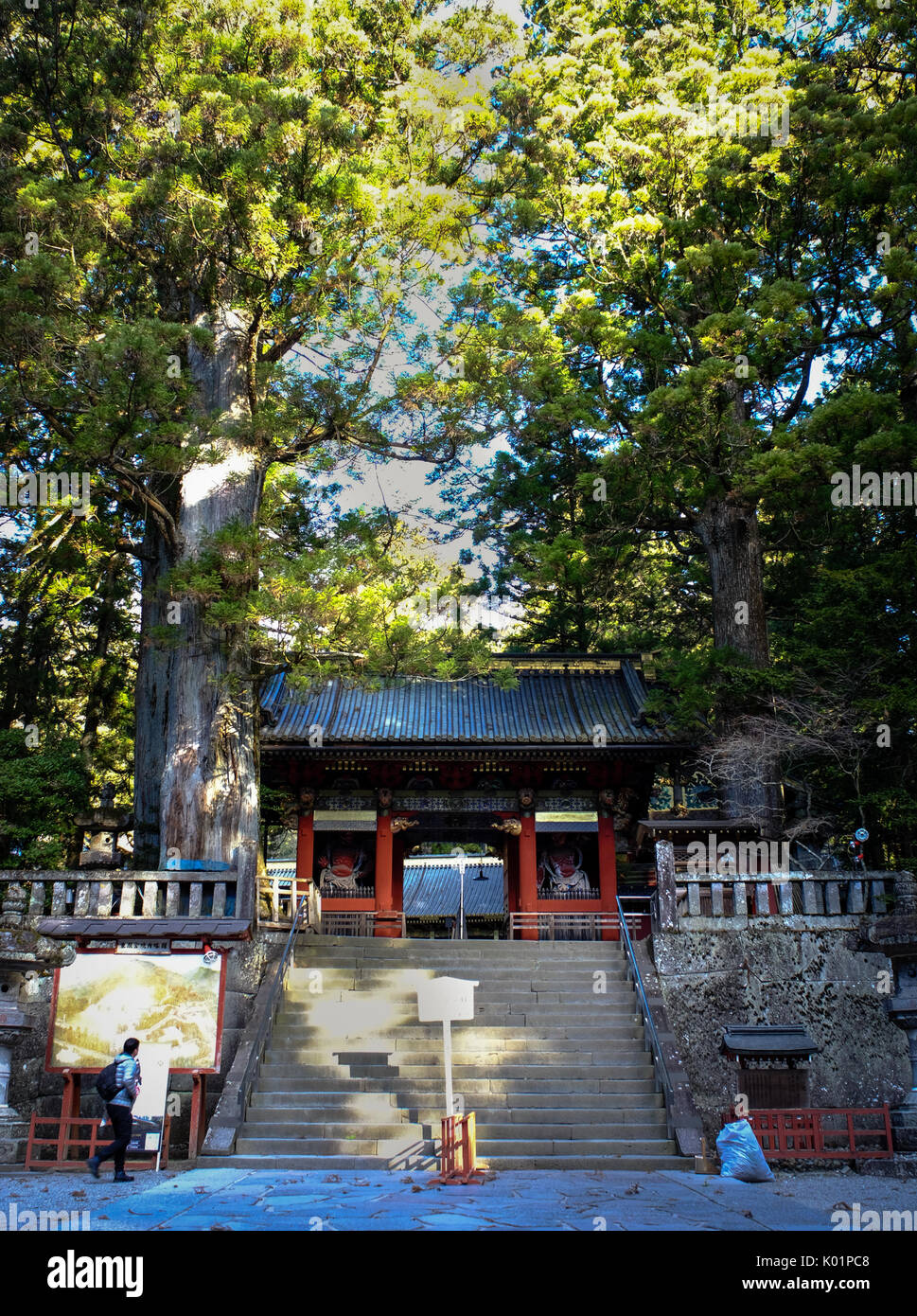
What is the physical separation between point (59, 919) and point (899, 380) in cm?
1478

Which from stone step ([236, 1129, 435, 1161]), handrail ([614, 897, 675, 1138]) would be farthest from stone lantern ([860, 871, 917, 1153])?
stone step ([236, 1129, 435, 1161])

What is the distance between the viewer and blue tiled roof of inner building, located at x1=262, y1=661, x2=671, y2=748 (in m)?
16.2

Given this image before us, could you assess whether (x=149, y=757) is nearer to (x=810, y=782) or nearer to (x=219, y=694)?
(x=219, y=694)

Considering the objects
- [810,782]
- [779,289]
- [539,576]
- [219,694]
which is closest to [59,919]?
[219,694]

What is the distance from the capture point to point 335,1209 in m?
6.09

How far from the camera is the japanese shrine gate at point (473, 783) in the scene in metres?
16.3

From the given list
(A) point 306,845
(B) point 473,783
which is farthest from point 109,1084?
(B) point 473,783

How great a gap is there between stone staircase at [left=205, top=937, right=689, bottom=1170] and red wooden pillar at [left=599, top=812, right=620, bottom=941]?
4.10 metres

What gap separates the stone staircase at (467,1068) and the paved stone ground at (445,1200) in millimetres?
543

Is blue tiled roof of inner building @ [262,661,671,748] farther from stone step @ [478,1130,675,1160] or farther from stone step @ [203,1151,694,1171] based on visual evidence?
stone step @ [203,1151,694,1171]

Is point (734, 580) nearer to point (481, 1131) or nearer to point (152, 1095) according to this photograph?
point (481, 1131)

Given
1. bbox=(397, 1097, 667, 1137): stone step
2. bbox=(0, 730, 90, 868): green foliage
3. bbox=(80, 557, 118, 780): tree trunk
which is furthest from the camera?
bbox=(80, 557, 118, 780): tree trunk

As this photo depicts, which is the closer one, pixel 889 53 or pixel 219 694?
pixel 219 694

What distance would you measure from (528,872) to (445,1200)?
1059 cm
